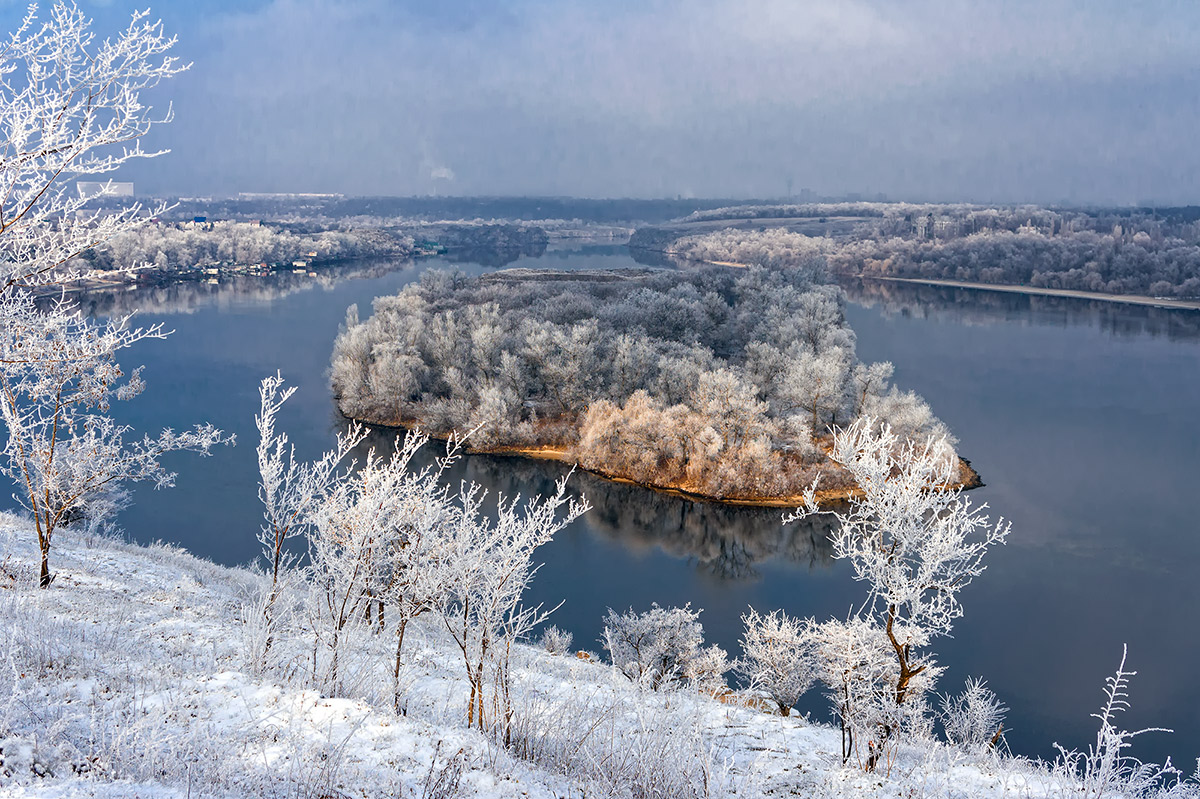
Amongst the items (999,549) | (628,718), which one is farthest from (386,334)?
(628,718)

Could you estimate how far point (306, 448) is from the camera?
36.2 metres

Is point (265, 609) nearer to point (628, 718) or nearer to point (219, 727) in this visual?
point (219, 727)

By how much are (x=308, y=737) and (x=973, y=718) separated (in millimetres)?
14665

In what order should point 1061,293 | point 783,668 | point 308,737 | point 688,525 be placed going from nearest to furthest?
point 308,737 → point 783,668 → point 688,525 → point 1061,293

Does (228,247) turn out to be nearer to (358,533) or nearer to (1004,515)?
(1004,515)

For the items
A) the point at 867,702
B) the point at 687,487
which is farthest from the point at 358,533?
the point at 687,487

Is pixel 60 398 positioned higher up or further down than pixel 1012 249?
further down

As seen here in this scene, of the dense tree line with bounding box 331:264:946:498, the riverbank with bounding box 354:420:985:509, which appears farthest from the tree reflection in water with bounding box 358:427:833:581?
the dense tree line with bounding box 331:264:946:498

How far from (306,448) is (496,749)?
32.8 metres

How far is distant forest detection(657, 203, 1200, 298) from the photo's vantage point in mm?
89812

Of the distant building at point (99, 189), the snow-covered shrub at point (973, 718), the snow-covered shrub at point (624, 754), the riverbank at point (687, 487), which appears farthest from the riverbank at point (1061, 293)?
the distant building at point (99, 189)

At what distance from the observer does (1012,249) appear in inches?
4023

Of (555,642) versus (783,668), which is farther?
(555,642)

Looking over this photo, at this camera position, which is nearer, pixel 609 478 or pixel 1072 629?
pixel 1072 629
